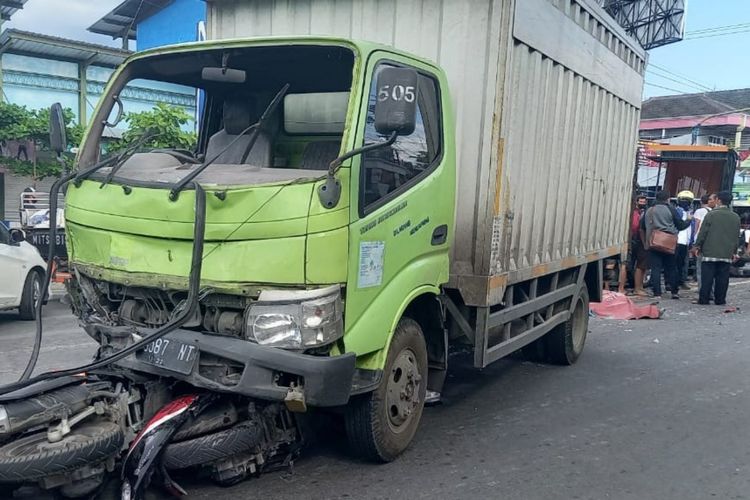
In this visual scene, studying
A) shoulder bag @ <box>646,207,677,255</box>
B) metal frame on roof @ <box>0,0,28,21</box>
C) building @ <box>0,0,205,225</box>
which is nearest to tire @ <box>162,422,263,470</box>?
shoulder bag @ <box>646,207,677,255</box>

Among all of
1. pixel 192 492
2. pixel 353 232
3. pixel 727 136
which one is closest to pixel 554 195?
pixel 353 232

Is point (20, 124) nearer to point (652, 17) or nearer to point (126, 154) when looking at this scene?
point (126, 154)

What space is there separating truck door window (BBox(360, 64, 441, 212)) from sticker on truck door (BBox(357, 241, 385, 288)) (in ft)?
0.65

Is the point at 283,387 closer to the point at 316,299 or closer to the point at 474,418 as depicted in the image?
the point at 316,299

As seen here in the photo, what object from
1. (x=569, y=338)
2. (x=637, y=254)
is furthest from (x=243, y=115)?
(x=637, y=254)

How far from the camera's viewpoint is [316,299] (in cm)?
321

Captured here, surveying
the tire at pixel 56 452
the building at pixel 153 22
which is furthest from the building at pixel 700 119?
the tire at pixel 56 452

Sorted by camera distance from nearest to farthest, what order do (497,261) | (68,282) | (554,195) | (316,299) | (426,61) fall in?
(316,299) < (68,282) < (426,61) < (497,261) < (554,195)

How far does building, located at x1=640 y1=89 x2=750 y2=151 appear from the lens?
3247cm

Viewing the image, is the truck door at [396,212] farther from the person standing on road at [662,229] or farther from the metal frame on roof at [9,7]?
the metal frame on roof at [9,7]

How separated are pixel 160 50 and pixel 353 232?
1783 millimetres

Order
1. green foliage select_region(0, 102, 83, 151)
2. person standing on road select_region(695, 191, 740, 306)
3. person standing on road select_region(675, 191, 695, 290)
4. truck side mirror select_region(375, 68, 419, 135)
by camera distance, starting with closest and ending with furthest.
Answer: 1. truck side mirror select_region(375, 68, 419, 135)
2. person standing on road select_region(695, 191, 740, 306)
3. person standing on road select_region(675, 191, 695, 290)
4. green foliage select_region(0, 102, 83, 151)

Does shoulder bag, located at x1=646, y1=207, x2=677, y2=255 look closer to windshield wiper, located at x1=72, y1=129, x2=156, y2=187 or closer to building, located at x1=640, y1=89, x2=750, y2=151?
windshield wiper, located at x1=72, y1=129, x2=156, y2=187

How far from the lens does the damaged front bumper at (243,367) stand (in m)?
3.17
